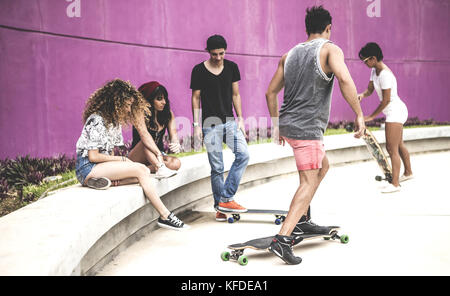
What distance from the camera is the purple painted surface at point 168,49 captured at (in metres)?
7.05

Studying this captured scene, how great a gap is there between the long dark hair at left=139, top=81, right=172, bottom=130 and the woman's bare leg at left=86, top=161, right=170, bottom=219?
800mm

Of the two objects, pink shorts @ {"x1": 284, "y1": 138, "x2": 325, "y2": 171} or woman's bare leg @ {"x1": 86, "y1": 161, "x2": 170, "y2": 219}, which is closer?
pink shorts @ {"x1": 284, "y1": 138, "x2": 325, "y2": 171}

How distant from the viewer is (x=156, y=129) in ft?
19.5

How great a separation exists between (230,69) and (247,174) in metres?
2.45

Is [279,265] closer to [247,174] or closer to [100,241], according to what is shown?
[100,241]

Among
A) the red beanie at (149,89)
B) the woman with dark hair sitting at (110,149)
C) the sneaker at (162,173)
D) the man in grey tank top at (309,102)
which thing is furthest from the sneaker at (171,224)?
the red beanie at (149,89)

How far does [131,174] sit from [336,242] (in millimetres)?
1955

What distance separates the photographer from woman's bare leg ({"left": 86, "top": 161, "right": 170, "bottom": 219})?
199 inches

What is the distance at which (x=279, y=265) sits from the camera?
4254mm

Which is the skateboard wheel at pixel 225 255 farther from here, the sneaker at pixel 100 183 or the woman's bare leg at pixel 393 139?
the woman's bare leg at pixel 393 139

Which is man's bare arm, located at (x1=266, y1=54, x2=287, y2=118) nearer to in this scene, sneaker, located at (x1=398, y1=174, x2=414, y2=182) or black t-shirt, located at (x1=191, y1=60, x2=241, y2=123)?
black t-shirt, located at (x1=191, y1=60, x2=241, y2=123)

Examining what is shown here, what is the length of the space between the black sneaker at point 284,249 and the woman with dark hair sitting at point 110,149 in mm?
1180

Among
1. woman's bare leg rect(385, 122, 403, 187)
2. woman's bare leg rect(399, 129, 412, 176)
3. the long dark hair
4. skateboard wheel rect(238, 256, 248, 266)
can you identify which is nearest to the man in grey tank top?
skateboard wheel rect(238, 256, 248, 266)
